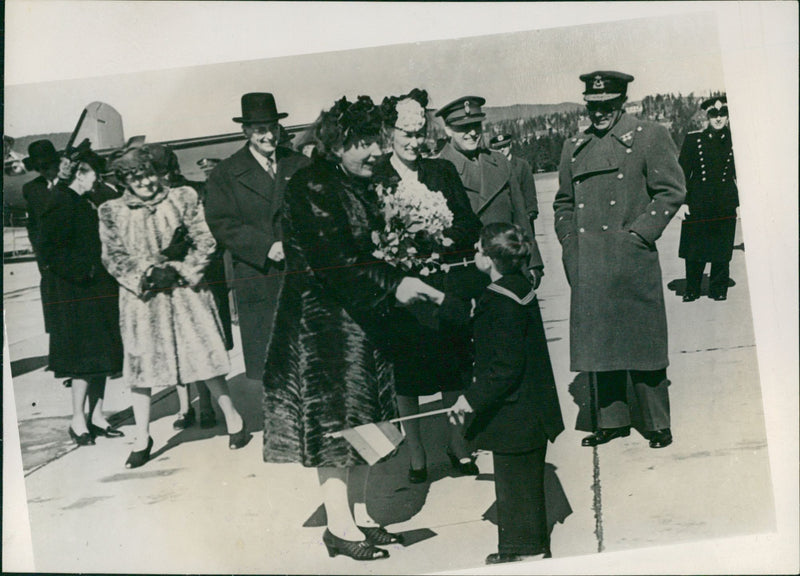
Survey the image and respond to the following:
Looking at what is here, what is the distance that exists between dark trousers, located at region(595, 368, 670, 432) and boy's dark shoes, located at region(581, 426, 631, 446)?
0.02 metres

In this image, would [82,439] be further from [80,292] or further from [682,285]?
[682,285]

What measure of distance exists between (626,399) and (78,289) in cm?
269

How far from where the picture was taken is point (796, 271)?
3924 mm

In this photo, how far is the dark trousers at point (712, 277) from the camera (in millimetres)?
3879

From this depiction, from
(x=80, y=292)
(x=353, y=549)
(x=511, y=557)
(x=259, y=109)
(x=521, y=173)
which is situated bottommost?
(x=511, y=557)

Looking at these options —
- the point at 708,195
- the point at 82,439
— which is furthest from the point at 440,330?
the point at 82,439

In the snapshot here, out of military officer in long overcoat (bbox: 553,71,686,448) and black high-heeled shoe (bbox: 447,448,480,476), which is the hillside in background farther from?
black high-heeled shoe (bbox: 447,448,480,476)

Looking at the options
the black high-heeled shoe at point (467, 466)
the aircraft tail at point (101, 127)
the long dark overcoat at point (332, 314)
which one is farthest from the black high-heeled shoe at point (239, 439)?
the aircraft tail at point (101, 127)

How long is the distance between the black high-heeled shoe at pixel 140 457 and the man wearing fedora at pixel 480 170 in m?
1.92

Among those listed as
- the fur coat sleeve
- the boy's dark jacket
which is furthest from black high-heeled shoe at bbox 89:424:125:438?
the boy's dark jacket

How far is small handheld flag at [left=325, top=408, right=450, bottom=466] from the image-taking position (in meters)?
3.73

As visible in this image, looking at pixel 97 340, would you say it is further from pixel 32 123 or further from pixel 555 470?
pixel 555 470

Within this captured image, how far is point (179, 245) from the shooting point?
3.81m

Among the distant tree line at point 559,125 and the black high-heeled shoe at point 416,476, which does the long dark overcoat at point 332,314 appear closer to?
the black high-heeled shoe at point 416,476
